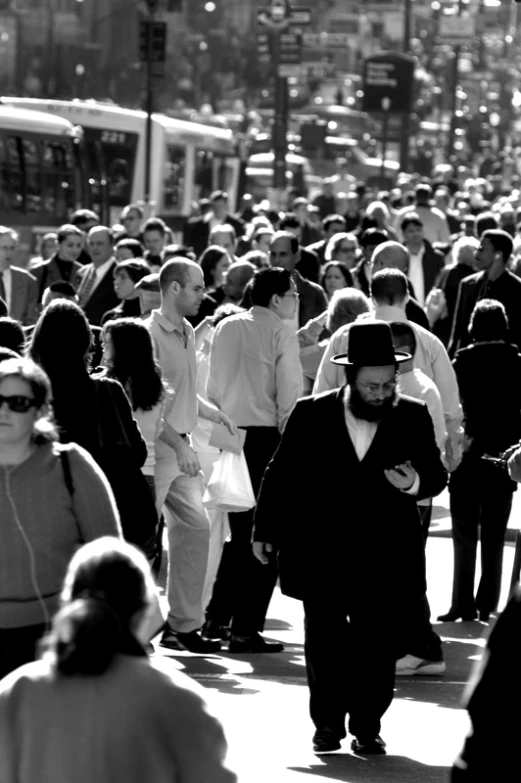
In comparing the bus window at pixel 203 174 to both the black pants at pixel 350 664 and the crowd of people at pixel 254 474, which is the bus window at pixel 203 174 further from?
the black pants at pixel 350 664

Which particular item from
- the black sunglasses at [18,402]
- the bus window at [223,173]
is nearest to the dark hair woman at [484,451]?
the black sunglasses at [18,402]

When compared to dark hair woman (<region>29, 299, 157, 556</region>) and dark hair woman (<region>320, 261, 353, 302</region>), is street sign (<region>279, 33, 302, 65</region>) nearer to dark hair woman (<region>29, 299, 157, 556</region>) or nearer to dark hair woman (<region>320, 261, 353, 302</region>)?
dark hair woman (<region>320, 261, 353, 302</region>)

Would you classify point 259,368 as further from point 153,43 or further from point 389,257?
point 153,43

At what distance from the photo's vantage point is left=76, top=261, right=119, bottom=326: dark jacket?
13945mm

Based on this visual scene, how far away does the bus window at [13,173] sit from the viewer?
29.1 m

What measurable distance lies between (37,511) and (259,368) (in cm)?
438

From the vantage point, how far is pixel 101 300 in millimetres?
14062

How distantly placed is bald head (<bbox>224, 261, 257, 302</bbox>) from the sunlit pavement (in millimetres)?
2789

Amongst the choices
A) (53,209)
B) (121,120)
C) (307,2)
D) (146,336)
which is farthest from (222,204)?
(307,2)

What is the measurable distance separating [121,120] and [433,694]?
28.4 metres

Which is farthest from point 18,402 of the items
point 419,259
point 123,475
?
point 419,259

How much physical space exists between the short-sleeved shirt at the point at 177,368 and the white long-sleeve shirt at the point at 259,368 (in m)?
0.39

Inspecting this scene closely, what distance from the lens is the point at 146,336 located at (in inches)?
313

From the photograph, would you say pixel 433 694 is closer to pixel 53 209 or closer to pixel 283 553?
pixel 283 553
